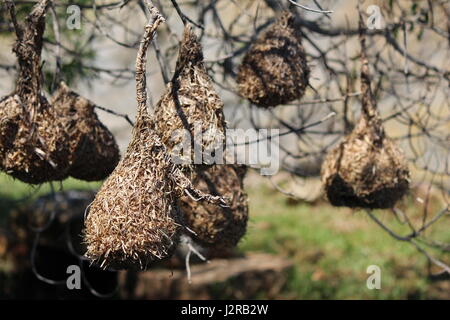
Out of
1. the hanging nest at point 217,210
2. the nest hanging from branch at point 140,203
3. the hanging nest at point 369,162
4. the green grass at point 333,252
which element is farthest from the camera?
the green grass at point 333,252

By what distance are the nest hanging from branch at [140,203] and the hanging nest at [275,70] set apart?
0.94 m

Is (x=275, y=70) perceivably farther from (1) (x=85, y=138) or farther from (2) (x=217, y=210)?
(1) (x=85, y=138)

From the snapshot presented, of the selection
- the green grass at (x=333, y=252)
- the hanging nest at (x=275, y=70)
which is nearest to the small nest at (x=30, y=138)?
the hanging nest at (x=275, y=70)

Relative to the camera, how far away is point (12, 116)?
285 centimetres

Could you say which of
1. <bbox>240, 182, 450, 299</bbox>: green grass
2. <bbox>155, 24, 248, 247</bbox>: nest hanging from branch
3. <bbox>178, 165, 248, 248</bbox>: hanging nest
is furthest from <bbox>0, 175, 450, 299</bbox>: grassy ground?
<bbox>155, 24, 248, 247</bbox>: nest hanging from branch

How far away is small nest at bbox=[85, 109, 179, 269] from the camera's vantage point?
7.25 ft

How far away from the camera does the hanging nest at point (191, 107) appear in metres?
2.61

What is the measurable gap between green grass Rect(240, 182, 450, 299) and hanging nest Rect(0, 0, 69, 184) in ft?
14.6

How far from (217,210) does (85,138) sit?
2.10 feet

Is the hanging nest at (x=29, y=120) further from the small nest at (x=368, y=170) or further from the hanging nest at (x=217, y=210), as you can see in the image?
the small nest at (x=368, y=170)

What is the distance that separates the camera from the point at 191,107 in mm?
2656

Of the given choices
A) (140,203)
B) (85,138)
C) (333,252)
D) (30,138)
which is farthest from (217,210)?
(333,252)

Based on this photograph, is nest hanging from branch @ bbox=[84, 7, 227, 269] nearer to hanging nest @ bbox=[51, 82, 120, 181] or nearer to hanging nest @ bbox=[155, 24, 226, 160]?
hanging nest @ bbox=[155, 24, 226, 160]

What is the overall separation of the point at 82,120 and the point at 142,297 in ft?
14.2
